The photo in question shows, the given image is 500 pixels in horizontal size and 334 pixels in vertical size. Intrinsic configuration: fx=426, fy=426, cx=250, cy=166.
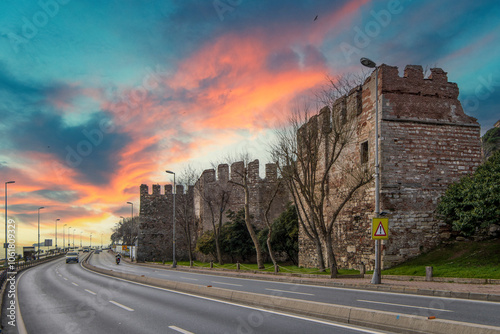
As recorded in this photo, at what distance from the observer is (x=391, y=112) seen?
75.1 ft

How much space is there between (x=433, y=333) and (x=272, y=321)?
3.61 meters

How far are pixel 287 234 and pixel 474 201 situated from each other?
19.4 meters

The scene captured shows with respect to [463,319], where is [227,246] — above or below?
below

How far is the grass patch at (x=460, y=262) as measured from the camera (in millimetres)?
17438

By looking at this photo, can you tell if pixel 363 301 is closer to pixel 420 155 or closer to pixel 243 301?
pixel 243 301

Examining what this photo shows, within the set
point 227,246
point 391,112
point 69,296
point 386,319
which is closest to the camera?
point 386,319

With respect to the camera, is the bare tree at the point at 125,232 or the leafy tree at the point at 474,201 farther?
the bare tree at the point at 125,232

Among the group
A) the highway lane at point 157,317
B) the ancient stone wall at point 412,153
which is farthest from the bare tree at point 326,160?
the highway lane at point 157,317

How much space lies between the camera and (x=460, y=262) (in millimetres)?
19562

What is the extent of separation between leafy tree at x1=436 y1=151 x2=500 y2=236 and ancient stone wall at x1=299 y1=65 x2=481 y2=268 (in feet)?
3.36

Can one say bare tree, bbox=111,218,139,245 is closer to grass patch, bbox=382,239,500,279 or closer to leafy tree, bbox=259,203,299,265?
leafy tree, bbox=259,203,299,265

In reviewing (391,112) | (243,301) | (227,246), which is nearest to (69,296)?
(243,301)

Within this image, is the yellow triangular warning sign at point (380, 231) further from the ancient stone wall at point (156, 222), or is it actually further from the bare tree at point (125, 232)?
the bare tree at point (125, 232)

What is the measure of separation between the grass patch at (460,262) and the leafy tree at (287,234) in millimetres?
14913
